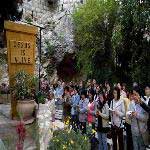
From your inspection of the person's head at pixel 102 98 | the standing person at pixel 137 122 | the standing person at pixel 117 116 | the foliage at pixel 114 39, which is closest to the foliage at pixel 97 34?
the foliage at pixel 114 39

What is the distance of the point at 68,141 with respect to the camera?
7.36 meters

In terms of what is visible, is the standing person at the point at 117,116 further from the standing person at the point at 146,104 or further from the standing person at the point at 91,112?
the standing person at the point at 91,112

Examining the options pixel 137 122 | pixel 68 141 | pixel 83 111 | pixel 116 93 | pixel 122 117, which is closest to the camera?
pixel 68 141

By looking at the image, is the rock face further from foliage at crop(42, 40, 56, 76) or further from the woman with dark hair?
the woman with dark hair

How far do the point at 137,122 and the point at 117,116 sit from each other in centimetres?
65

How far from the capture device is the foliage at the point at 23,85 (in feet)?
34.1

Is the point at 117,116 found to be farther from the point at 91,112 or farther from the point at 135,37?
the point at 135,37

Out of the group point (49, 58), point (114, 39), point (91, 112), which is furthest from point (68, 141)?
point (49, 58)

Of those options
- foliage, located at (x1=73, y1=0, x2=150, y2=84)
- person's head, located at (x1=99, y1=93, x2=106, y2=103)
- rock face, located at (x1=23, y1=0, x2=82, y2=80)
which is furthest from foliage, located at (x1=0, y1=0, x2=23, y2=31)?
rock face, located at (x1=23, y1=0, x2=82, y2=80)

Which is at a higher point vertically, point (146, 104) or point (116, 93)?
point (116, 93)

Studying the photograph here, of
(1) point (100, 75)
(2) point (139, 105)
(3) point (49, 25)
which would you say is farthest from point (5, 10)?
(3) point (49, 25)

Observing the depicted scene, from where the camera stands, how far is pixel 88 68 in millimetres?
23781

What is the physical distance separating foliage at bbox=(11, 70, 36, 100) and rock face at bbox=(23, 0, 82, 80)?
15.8 meters

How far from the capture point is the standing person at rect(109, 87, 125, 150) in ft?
31.1
